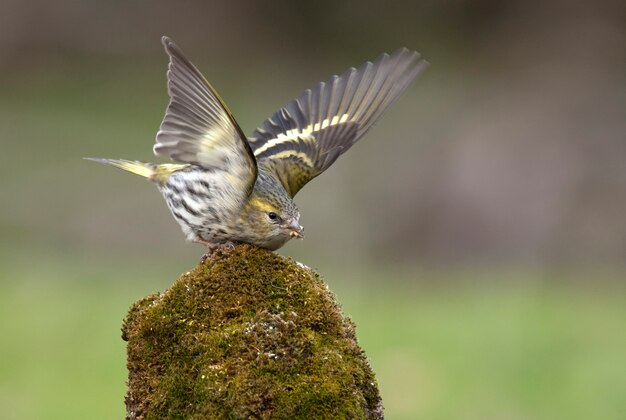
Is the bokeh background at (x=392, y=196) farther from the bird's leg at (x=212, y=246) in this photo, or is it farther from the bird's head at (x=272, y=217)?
the bird's head at (x=272, y=217)

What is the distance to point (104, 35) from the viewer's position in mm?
24719

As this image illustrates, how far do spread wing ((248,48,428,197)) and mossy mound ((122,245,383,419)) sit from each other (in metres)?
1.59

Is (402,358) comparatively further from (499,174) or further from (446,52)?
(446,52)

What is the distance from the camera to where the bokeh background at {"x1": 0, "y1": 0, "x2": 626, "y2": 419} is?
11344 mm

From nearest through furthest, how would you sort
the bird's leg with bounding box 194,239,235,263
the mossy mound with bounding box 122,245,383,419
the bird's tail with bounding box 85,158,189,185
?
the mossy mound with bounding box 122,245,383,419
the bird's leg with bounding box 194,239,235,263
the bird's tail with bounding box 85,158,189,185

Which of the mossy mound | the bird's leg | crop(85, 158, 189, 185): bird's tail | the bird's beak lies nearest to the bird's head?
the bird's beak

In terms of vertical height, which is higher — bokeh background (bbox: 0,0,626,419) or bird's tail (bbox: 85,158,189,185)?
bokeh background (bbox: 0,0,626,419)

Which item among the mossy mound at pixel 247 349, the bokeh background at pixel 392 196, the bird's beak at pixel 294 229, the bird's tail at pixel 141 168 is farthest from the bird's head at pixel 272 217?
the bokeh background at pixel 392 196

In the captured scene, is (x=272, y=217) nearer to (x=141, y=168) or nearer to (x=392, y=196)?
(x=141, y=168)

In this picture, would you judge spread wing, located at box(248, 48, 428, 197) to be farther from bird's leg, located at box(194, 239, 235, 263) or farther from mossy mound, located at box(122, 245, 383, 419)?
mossy mound, located at box(122, 245, 383, 419)

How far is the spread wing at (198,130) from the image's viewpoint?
5.23 m

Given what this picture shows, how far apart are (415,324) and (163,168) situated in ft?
23.1

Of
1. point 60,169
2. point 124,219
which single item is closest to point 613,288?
point 124,219

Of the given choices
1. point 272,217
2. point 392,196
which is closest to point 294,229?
point 272,217
